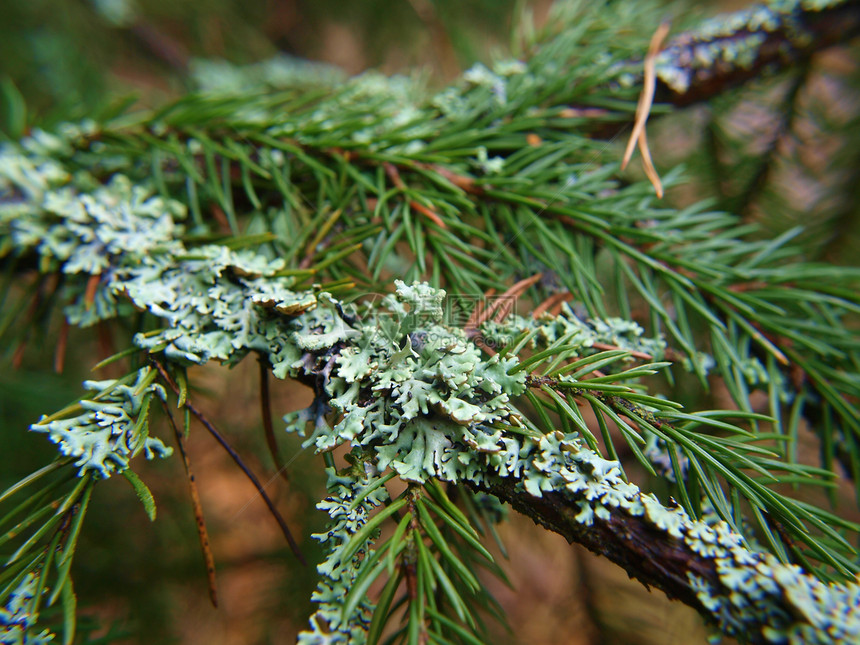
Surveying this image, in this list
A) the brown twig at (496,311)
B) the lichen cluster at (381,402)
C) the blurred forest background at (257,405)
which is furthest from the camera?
the blurred forest background at (257,405)

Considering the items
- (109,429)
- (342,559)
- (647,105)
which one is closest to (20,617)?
(109,429)

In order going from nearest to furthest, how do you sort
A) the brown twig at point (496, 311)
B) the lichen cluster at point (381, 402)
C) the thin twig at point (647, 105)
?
the lichen cluster at point (381, 402)
the brown twig at point (496, 311)
the thin twig at point (647, 105)

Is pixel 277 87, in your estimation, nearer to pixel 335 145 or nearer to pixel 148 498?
pixel 335 145

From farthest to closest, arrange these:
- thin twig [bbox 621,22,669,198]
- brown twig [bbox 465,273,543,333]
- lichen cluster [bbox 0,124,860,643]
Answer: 1. thin twig [bbox 621,22,669,198]
2. brown twig [bbox 465,273,543,333]
3. lichen cluster [bbox 0,124,860,643]

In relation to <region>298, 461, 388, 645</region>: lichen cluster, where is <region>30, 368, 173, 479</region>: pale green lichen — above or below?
above

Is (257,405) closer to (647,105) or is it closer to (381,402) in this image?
(381,402)

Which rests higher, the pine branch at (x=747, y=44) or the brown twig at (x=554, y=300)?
the pine branch at (x=747, y=44)

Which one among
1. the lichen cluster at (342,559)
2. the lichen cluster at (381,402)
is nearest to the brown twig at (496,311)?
the lichen cluster at (381,402)

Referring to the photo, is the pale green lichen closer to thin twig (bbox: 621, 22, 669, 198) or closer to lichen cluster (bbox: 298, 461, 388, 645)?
lichen cluster (bbox: 298, 461, 388, 645)

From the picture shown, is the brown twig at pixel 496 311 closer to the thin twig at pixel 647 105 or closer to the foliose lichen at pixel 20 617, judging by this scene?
the thin twig at pixel 647 105

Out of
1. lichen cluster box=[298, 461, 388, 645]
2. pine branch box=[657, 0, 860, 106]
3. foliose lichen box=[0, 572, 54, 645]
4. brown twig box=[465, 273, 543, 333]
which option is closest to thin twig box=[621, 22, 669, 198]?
pine branch box=[657, 0, 860, 106]
